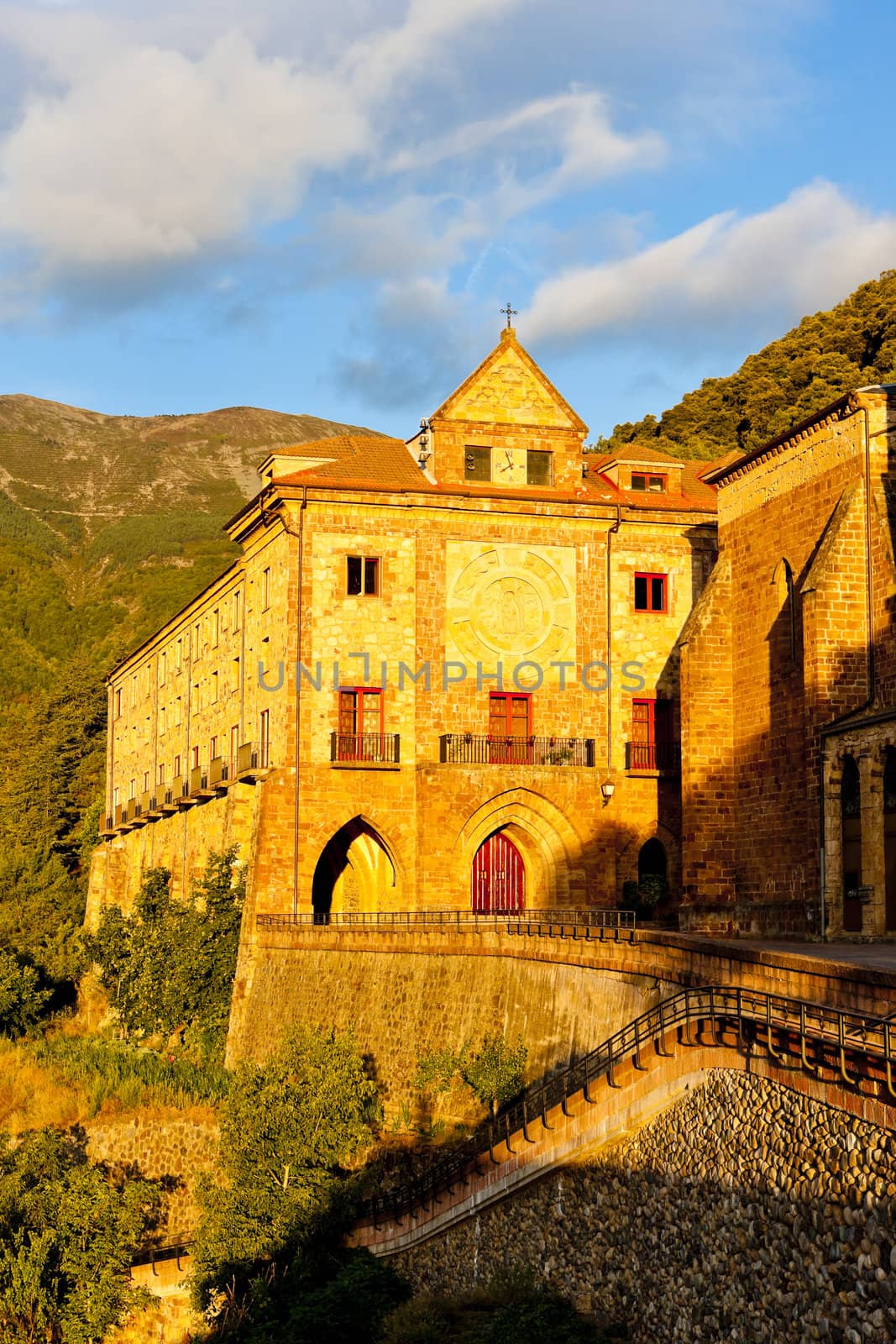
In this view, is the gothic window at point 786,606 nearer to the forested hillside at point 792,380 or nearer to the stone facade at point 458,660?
the stone facade at point 458,660

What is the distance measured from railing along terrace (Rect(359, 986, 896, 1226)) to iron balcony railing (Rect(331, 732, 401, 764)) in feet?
47.3

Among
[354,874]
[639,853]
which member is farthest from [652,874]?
[354,874]

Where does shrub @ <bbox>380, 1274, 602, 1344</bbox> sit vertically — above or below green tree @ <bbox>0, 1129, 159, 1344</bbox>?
above

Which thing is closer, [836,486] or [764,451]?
[836,486]

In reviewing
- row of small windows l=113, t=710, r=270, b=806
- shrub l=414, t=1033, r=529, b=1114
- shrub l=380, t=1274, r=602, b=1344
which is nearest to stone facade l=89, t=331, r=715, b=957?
row of small windows l=113, t=710, r=270, b=806

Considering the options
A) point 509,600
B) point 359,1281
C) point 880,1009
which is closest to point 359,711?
point 509,600

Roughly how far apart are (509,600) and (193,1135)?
15.8 m

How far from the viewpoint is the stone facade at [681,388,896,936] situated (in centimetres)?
3138

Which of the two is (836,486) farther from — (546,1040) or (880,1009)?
(880,1009)

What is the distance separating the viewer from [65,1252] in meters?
30.8

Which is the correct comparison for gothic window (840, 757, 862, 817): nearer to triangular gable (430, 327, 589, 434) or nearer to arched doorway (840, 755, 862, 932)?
arched doorway (840, 755, 862, 932)

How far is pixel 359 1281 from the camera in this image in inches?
1014

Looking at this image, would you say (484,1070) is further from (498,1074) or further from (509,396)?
(509,396)

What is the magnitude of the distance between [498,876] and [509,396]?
12.9 meters
